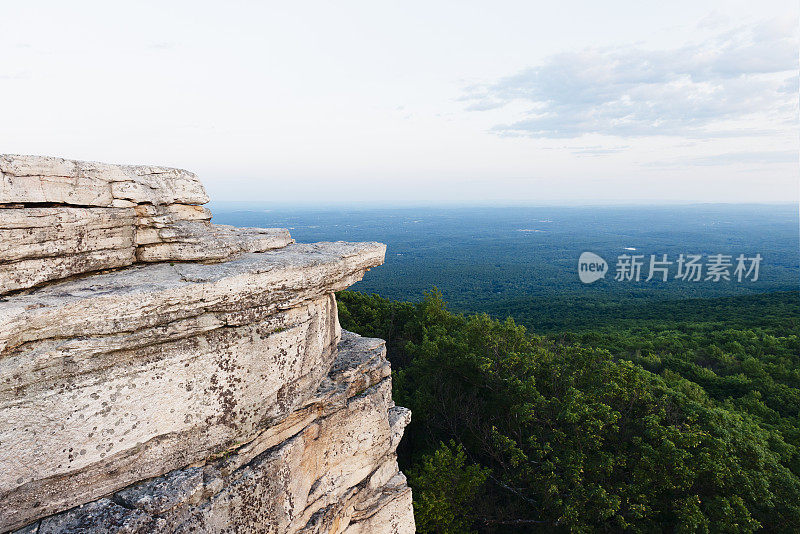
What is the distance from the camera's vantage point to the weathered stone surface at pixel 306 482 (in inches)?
223

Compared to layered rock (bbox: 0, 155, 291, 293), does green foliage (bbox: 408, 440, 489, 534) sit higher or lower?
lower

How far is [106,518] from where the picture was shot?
210 inches

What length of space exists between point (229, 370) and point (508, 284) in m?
79.4

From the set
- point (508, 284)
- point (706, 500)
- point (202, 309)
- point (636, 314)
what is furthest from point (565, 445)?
point (508, 284)

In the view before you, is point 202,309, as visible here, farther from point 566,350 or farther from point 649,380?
point 649,380

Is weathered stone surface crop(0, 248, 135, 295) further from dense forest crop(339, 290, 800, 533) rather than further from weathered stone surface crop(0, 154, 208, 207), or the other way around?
dense forest crop(339, 290, 800, 533)

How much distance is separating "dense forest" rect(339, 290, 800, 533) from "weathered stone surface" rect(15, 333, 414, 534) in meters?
3.03

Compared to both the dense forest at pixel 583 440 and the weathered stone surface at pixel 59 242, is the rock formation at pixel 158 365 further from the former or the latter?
the dense forest at pixel 583 440

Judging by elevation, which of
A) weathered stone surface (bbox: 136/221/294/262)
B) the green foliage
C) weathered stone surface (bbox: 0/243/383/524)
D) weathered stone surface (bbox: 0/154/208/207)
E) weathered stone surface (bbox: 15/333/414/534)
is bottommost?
the green foliage

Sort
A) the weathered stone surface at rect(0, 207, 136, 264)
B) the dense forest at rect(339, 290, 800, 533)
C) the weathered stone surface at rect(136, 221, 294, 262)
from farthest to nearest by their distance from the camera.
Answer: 1. the dense forest at rect(339, 290, 800, 533)
2. the weathered stone surface at rect(136, 221, 294, 262)
3. the weathered stone surface at rect(0, 207, 136, 264)

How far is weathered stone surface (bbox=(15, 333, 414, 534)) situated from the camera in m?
5.65

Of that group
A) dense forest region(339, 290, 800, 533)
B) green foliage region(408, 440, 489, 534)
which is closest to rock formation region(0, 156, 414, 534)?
green foliage region(408, 440, 489, 534)

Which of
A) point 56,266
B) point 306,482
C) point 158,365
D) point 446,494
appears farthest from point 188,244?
point 446,494

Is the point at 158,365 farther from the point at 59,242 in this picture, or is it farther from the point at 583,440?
the point at 583,440
